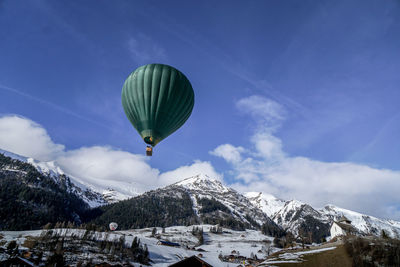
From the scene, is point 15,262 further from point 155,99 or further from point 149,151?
point 155,99

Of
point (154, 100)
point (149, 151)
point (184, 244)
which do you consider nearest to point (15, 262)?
point (149, 151)

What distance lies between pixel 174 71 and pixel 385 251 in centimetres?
4669

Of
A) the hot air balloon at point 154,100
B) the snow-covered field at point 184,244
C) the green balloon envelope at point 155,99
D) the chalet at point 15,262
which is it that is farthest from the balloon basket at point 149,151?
the snow-covered field at point 184,244

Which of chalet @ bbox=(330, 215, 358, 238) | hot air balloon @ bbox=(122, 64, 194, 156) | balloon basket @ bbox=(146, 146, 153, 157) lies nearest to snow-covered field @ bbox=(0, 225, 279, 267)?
chalet @ bbox=(330, 215, 358, 238)

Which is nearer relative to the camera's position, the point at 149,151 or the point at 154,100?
the point at 154,100

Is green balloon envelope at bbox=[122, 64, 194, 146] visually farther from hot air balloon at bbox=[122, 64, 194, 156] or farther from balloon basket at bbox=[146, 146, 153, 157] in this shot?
balloon basket at bbox=[146, 146, 153, 157]

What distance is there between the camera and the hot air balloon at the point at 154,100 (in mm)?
28141

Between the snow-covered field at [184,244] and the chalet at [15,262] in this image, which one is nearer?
the chalet at [15,262]

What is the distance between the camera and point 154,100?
28250 mm

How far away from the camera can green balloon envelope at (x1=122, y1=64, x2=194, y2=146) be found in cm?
2814

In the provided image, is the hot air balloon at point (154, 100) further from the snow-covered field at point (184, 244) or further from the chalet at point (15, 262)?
the snow-covered field at point (184, 244)

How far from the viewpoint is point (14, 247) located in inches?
2667

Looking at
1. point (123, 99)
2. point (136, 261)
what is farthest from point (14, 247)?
point (123, 99)

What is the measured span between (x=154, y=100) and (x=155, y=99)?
0.18m
